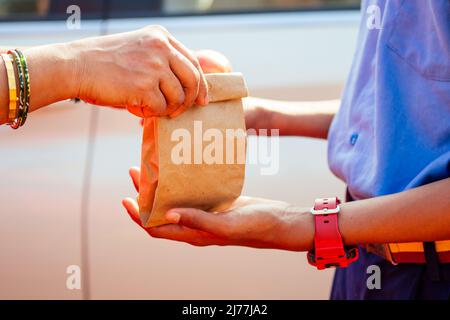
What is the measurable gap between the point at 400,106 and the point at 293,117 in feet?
1.38

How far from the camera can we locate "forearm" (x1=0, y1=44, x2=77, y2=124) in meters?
1.35

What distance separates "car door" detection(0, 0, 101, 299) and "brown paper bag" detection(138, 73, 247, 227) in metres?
0.72

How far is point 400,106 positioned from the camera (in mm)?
1437

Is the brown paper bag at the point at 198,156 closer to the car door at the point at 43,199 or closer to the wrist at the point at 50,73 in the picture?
the wrist at the point at 50,73

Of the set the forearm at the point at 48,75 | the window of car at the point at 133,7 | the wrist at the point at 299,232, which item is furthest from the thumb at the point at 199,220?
the window of car at the point at 133,7

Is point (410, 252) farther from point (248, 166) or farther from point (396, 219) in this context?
point (248, 166)

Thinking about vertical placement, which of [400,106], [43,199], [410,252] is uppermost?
[400,106]

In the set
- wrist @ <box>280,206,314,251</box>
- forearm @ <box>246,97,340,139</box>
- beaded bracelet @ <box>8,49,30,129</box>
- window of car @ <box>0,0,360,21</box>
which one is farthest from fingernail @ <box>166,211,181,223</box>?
window of car @ <box>0,0,360,21</box>

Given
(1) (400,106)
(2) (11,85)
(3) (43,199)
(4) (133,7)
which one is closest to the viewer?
(2) (11,85)

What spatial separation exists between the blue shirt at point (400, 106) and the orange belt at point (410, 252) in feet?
0.17

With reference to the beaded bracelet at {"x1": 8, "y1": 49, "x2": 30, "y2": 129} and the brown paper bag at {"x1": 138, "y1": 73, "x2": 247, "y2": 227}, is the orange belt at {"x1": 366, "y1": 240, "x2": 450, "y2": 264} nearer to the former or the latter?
the brown paper bag at {"x1": 138, "y1": 73, "x2": 247, "y2": 227}

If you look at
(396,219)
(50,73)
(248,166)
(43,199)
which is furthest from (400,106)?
(43,199)

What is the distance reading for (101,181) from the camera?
213 cm
